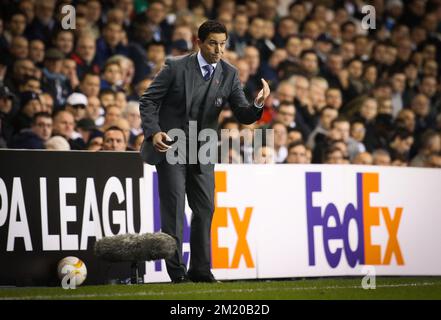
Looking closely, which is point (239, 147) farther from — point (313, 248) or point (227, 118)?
point (313, 248)

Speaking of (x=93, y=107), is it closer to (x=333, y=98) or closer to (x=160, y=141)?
(x=333, y=98)

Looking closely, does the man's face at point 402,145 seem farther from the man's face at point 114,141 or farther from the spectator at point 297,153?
the man's face at point 114,141

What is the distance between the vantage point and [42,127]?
10562mm

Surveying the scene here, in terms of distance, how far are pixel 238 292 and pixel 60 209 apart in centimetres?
196

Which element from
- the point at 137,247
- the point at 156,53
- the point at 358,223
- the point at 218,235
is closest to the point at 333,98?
the point at 156,53

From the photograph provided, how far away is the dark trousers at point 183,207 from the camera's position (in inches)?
310

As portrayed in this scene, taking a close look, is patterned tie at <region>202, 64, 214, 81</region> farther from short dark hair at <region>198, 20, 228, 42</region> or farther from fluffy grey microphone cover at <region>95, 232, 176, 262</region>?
fluffy grey microphone cover at <region>95, 232, 176, 262</region>

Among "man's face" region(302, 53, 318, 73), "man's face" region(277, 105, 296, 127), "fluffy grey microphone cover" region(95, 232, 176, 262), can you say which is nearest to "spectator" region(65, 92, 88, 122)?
"man's face" region(277, 105, 296, 127)

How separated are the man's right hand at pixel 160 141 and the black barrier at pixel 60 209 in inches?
47.4

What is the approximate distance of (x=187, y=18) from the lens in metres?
13.0

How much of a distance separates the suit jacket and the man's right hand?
0.46ft

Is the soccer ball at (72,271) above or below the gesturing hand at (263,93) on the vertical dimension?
below

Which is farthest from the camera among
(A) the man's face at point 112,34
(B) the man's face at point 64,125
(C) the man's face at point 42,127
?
(A) the man's face at point 112,34

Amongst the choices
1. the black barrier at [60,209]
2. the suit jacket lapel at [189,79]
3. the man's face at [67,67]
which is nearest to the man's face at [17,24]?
the man's face at [67,67]
